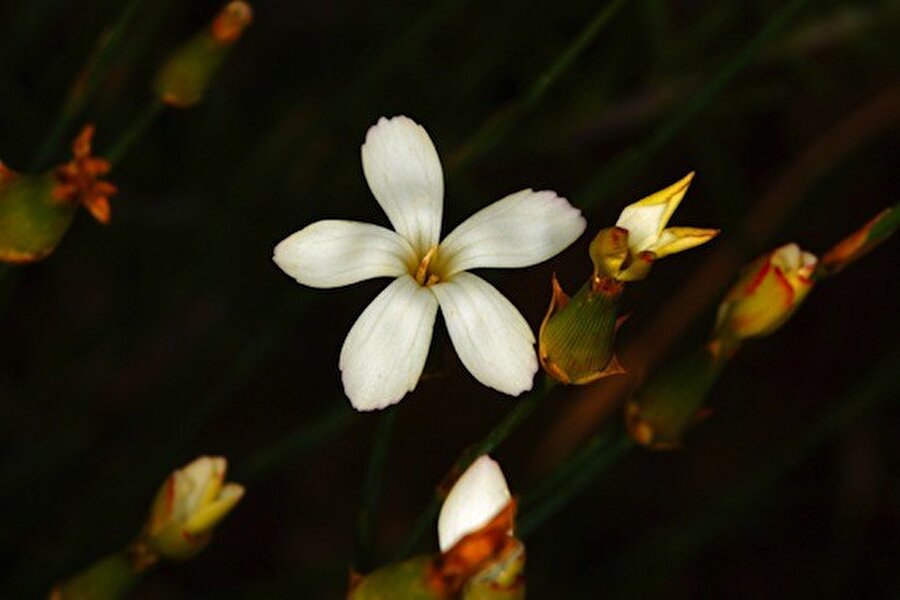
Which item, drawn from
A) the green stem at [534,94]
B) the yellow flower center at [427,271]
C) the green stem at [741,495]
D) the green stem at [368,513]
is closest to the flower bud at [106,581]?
the green stem at [368,513]

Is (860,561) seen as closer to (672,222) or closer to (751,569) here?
(751,569)

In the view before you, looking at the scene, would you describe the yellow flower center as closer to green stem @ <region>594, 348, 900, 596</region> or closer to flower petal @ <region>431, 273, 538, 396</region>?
flower petal @ <region>431, 273, 538, 396</region>

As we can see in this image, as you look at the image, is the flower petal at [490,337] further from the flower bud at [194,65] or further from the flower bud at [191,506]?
the flower bud at [194,65]

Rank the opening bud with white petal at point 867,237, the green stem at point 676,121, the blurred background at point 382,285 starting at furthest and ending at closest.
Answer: the blurred background at point 382,285, the green stem at point 676,121, the opening bud with white petal at point 867,237

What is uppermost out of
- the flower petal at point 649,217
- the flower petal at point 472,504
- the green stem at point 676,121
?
the flower petal at point 649,217

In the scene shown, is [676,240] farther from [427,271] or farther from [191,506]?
[191,506]

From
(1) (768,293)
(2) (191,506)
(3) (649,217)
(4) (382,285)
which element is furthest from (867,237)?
(4) (382,285)

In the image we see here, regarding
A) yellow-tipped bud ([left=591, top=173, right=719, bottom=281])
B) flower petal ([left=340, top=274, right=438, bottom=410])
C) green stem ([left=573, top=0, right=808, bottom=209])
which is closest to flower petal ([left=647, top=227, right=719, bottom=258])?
yellow-tipped bud ([left=591, top=173, right=719, bottom=281])
